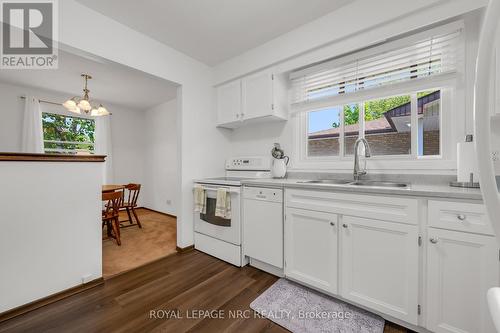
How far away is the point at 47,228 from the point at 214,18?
2364 millimetres

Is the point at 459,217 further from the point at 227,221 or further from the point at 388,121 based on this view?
the point at 227,221

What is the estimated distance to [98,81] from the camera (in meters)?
3.40

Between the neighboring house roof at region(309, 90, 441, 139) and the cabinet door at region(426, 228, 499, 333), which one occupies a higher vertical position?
the neighboring house roof at region(309, 90, 441, 139)

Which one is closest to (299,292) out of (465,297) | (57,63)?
(465,297)

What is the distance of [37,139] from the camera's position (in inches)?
146

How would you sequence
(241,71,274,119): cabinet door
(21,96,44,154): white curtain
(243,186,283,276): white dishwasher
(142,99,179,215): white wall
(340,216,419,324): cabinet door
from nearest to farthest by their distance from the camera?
1. (340,216,419,324): cabinet door
2. (243,186,283,276): white dishwasher
3. (241,71,274,119): cabinet door
4. (21,96,44,154): white curtain
5. (142,99,179,215): white wall

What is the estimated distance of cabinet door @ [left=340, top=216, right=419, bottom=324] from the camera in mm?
1325

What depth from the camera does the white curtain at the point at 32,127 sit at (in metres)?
3.62

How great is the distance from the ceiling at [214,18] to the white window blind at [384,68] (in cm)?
50

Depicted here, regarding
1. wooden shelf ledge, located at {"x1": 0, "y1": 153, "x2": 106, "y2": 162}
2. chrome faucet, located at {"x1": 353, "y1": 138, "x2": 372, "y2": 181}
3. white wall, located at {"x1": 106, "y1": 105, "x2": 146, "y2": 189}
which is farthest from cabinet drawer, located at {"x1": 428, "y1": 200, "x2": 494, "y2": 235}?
white wall, located at {"x1": 106, "y1": 105, "x2": 146, "y2": 189}

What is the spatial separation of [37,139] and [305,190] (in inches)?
184

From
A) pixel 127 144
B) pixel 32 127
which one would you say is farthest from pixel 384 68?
pixel 32 127

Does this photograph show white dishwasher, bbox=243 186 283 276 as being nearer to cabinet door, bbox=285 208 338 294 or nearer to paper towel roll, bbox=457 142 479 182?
cabinet door, bbox=285 208 338 294

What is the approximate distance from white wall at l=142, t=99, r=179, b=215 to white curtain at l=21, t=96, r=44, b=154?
6.21 ft
